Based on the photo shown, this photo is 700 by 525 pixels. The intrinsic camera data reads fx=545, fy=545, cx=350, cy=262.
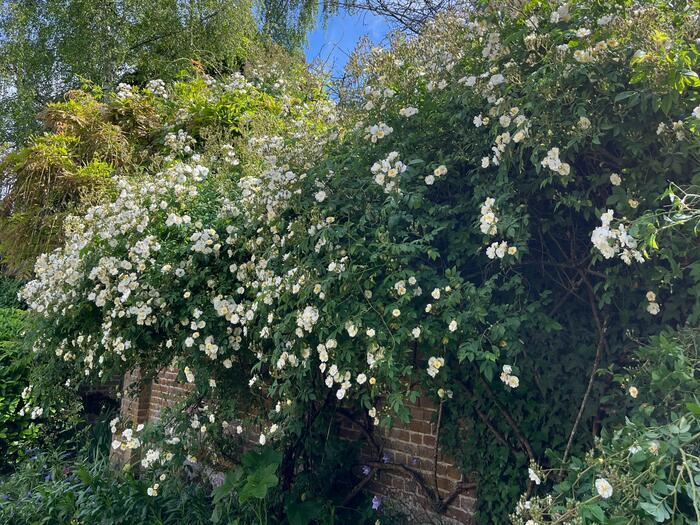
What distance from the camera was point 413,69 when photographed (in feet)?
9.26

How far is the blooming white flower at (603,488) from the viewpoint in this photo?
1.59 metres

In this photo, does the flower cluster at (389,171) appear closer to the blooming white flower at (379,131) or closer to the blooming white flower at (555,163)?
the blooming white flower at (379,131)

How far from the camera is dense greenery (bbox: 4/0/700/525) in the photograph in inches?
76.0

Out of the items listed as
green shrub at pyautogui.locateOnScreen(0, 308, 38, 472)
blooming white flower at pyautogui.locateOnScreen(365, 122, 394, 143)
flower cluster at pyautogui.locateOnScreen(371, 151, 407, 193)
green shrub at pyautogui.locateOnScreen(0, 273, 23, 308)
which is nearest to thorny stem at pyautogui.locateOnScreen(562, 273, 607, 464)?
flower cluster at pyautogui.locateOnScreen(371, 151, 407, 193)

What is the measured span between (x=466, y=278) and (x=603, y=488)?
3.78ft

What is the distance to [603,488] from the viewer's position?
1.60 meters

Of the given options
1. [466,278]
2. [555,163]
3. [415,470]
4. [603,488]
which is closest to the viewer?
[603,488]

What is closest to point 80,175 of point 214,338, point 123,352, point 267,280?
point 123,352

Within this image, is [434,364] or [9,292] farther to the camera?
[9,292]

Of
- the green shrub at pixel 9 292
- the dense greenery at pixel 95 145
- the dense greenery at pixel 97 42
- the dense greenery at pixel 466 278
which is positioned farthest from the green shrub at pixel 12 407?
the dense greenery at pixel 97 42

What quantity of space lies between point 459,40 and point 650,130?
1023 millimetres

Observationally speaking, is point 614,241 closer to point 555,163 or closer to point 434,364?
point 555,163

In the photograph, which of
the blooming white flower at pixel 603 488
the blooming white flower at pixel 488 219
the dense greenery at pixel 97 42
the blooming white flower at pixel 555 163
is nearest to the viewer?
the blooming white flower at pixel 603 488

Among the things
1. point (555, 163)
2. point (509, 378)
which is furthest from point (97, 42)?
point (509, 378)
